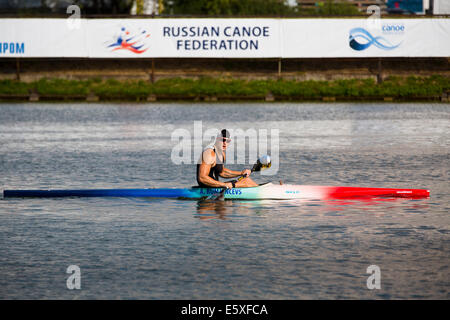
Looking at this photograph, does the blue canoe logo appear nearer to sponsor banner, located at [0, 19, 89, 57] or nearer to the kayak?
sponsor banner, located at [0, 19, 89, 57]

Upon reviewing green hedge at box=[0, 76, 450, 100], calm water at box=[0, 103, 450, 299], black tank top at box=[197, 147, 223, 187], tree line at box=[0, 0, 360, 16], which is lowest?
calm water at box=[0, 103, 450, 299]

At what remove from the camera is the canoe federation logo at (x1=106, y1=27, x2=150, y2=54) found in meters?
54.6

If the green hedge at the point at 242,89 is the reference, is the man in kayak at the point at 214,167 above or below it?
below

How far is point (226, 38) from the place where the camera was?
54594 mm

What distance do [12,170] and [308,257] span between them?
1289 centimetres

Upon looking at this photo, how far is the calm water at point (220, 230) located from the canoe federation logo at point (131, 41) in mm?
23869

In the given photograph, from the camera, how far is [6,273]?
39.3 feet

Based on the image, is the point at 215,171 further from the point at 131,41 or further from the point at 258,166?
the point at 131,41

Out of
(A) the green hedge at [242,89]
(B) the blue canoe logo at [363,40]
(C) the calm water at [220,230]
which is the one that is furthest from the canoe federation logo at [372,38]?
(C) the calm water at [220,230]

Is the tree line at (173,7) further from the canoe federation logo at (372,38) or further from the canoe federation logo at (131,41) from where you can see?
the canoe federation logo at (131,41)

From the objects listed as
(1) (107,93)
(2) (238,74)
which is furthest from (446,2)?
(1) (107,93)

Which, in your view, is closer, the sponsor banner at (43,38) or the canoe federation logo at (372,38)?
the canoe federation logo at (372,38)

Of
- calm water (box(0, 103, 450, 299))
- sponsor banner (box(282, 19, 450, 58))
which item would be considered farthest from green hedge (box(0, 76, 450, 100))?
calm water (box(0, 103, 450, 299))

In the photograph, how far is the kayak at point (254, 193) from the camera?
18.1 metres
